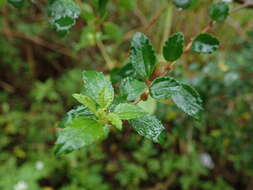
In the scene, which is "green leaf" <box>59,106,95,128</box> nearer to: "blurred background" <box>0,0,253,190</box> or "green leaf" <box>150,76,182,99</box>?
→ "green leaf" <box>150,76,182,99</box>

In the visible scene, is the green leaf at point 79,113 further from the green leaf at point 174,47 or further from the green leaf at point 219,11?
the green leaf at point 219,11

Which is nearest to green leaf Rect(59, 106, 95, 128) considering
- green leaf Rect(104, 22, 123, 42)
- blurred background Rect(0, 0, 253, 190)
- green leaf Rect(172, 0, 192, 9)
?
green leaf Rect(172, 0, 192, 9)

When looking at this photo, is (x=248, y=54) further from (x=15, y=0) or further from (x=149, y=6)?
(x=149, y=6)

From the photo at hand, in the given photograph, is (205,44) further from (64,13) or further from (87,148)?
(87,148)

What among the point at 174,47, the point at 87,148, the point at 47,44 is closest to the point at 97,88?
the point at 174,47

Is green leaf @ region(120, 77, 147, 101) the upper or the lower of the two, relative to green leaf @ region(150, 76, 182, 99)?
upper

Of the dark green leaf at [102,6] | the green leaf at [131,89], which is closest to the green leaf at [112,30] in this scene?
the dark green leaf at [102,6]

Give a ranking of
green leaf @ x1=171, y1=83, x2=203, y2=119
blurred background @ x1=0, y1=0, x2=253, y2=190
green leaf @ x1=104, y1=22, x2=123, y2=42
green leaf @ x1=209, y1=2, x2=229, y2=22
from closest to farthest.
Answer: green leaf @ x1=171, y1=83, x2=203, y2=119 < green leaf @ x1=209, y1=2, x2=229, y2=22 < green leaf @ x1=104, y1=22, x2=123, y2=42 < blurred background @ x1=0, y1=0, x2=253, y2=190
